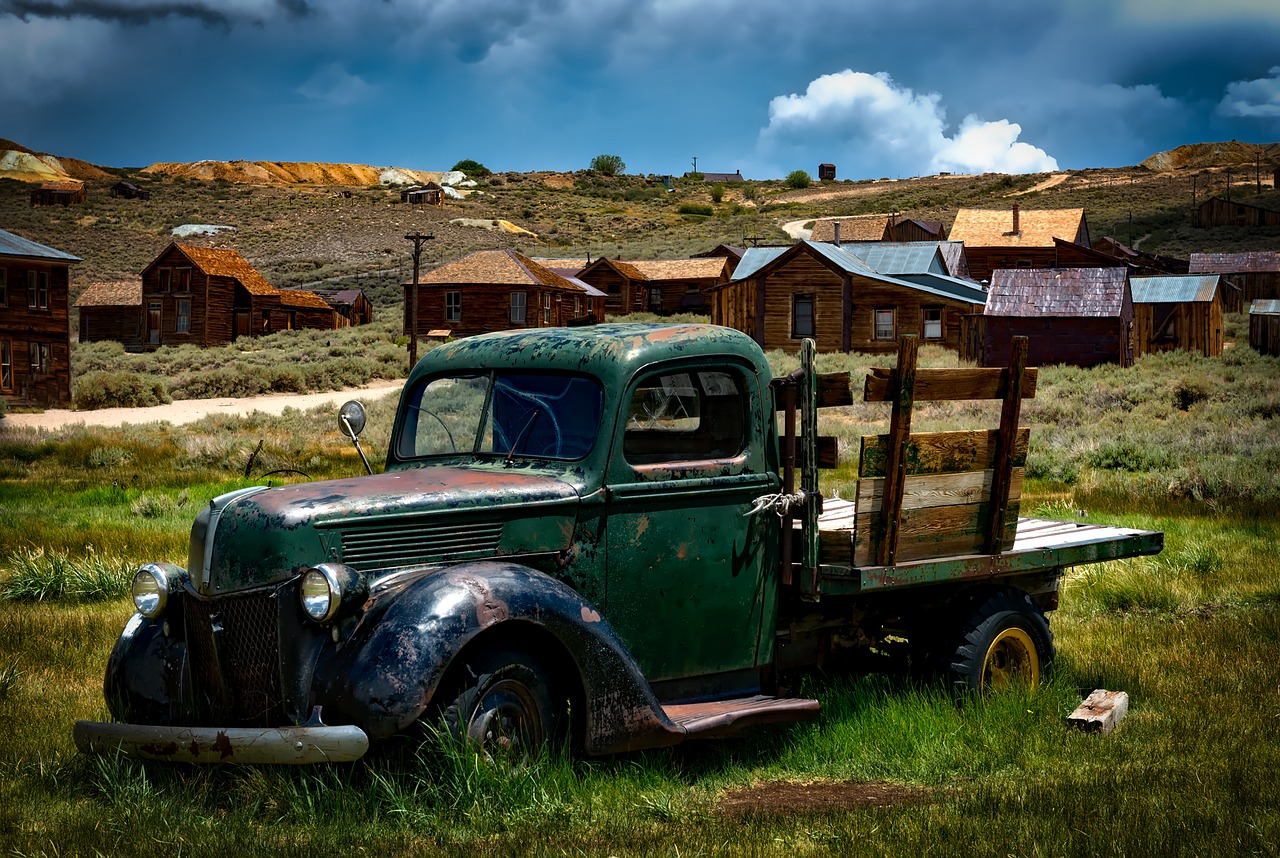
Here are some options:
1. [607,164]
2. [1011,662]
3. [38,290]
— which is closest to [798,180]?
[607,164]

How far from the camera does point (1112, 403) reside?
27.3 meters

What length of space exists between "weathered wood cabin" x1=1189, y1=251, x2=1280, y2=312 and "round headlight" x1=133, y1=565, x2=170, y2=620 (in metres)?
63.1

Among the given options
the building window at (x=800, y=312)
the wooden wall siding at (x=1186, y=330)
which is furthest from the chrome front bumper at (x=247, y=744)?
the wooden wall siding at (x=1186, y=330)

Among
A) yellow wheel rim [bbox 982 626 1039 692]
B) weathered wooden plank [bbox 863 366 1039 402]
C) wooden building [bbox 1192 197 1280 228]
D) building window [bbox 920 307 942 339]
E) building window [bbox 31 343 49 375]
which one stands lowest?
yellow wheel rim [bbox 982 626 1039 692]

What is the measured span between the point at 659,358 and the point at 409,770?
213 centimetres

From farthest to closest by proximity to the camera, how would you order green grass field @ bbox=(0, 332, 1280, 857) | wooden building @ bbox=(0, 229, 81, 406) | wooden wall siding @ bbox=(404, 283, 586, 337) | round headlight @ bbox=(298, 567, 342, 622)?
wooden wall siding @ bbox=(404, 283, 586, 337) → wooden building @ bbox=(0, 229, 81, 406) → round headlight @ bbox=(298, 567, 342, 622) → green grass field @ bbox=(0, 332, 1280, 857)

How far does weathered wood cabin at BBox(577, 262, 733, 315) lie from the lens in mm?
66750

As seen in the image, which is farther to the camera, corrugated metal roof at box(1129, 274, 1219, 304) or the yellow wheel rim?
corrugated metal roof at box(1129, 274, 1219, 304)

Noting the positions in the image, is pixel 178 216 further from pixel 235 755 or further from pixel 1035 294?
pixel 235 755

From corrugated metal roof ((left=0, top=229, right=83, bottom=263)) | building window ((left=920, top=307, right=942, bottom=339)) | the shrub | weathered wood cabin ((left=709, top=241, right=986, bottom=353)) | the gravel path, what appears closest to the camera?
the gravel path

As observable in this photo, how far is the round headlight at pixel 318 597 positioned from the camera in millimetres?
4477

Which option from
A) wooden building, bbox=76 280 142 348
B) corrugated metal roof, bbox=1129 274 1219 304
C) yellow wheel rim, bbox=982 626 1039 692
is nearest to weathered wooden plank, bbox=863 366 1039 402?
yellow wheel rim, bbox=982 626 1039 692

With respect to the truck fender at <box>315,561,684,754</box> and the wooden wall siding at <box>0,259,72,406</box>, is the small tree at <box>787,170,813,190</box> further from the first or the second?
the truck fender at <box>315,561,684,754</box>

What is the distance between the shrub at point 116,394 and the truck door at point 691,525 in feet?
113
